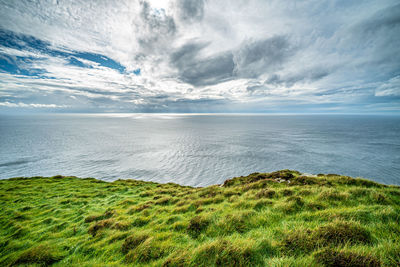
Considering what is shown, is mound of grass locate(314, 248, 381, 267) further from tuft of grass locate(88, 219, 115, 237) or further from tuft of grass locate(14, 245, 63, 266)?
tuft of grass locate(88, 219, 115, 237)

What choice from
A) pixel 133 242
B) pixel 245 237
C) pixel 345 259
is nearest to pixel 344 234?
pixel 345 259

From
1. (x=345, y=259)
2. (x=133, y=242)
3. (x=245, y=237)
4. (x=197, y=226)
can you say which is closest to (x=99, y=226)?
→ (x=133, y=242)

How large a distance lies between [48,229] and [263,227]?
1162cm

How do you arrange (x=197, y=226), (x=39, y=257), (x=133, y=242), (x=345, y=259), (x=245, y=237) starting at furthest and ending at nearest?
(x=197, y=226)
(x=133, y=242)
(x=39, y=257)
(x=245, y=237)
(x=345, y=259)

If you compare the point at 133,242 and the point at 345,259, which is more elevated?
the point at 345,259

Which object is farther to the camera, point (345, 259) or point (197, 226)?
point (197, 226)

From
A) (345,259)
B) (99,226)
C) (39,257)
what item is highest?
(345,259)

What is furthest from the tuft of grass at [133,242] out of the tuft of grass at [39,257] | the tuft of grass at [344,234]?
the tuft of grass at [344,234]

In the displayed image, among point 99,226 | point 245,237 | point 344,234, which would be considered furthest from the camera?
point 99,226

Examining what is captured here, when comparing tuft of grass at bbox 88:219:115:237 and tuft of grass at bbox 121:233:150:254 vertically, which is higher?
tuft of grass at bbox 121:233:150:254

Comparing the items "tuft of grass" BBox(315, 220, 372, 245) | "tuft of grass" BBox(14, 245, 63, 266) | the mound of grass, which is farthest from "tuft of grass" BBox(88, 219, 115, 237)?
"tuft of grass" BBox(315, 220, 372, 245)

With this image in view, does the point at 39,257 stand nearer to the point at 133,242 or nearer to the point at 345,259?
the point at 133,242

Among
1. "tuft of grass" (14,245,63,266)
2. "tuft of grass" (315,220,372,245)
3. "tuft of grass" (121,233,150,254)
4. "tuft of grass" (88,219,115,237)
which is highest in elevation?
"tuft of grass" (315,220,372,245)

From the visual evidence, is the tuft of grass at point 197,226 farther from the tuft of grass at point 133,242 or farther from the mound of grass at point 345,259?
the mound of grass at point 345,259
